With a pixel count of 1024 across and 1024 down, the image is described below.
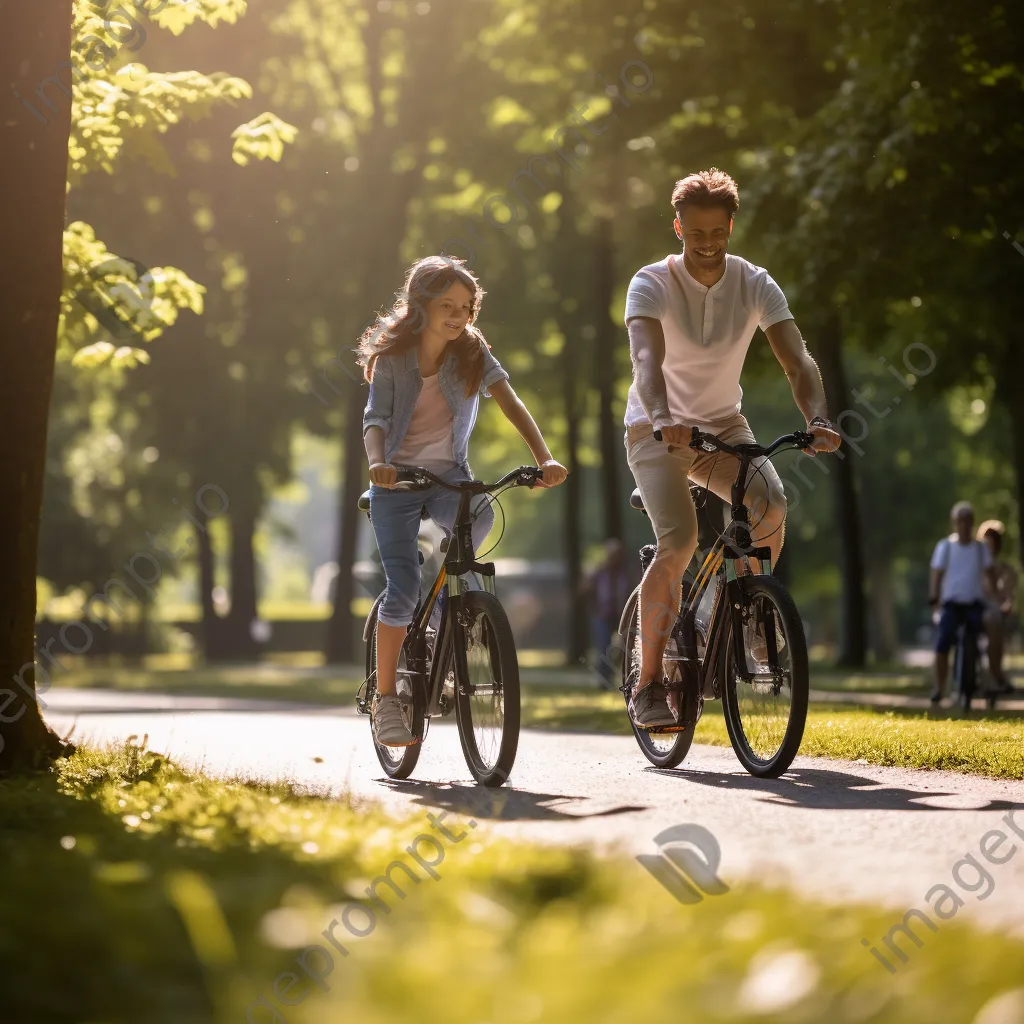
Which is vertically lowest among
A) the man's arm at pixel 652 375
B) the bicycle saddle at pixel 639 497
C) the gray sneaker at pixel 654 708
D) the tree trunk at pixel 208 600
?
the tree trunk at pixel 208 600

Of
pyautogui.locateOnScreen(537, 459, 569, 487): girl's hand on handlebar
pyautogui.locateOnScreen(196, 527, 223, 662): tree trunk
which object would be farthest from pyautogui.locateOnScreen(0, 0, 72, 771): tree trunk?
pyautogui.locateOnScreen(196, 527, 223, 662): tree trunk

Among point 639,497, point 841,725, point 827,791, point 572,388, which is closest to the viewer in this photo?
point 827,791

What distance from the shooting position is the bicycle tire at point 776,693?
6289 millimetres

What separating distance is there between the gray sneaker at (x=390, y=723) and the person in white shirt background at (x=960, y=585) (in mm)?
9363

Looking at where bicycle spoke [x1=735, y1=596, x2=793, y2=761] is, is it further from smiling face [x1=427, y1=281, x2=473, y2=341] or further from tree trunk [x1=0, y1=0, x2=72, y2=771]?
tree trunk [x1=0, y1=0, x2=72, y2=771]

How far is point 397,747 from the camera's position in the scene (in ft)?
23.6

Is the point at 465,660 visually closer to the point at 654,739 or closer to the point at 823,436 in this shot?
the point at 654,739

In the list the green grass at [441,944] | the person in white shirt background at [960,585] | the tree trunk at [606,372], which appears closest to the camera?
the green grass at [441,944]

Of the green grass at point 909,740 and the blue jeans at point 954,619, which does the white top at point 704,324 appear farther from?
the blue jeans at point 954,619

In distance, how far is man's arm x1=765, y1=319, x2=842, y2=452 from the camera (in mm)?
6750

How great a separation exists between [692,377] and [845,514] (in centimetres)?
1696

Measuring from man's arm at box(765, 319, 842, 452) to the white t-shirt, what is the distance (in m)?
8.98

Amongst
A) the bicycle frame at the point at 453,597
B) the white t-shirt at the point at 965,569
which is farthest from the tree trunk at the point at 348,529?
the bicycle frame at the point at 453,597

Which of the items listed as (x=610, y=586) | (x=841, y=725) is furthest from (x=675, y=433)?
(x=610, y=586)
